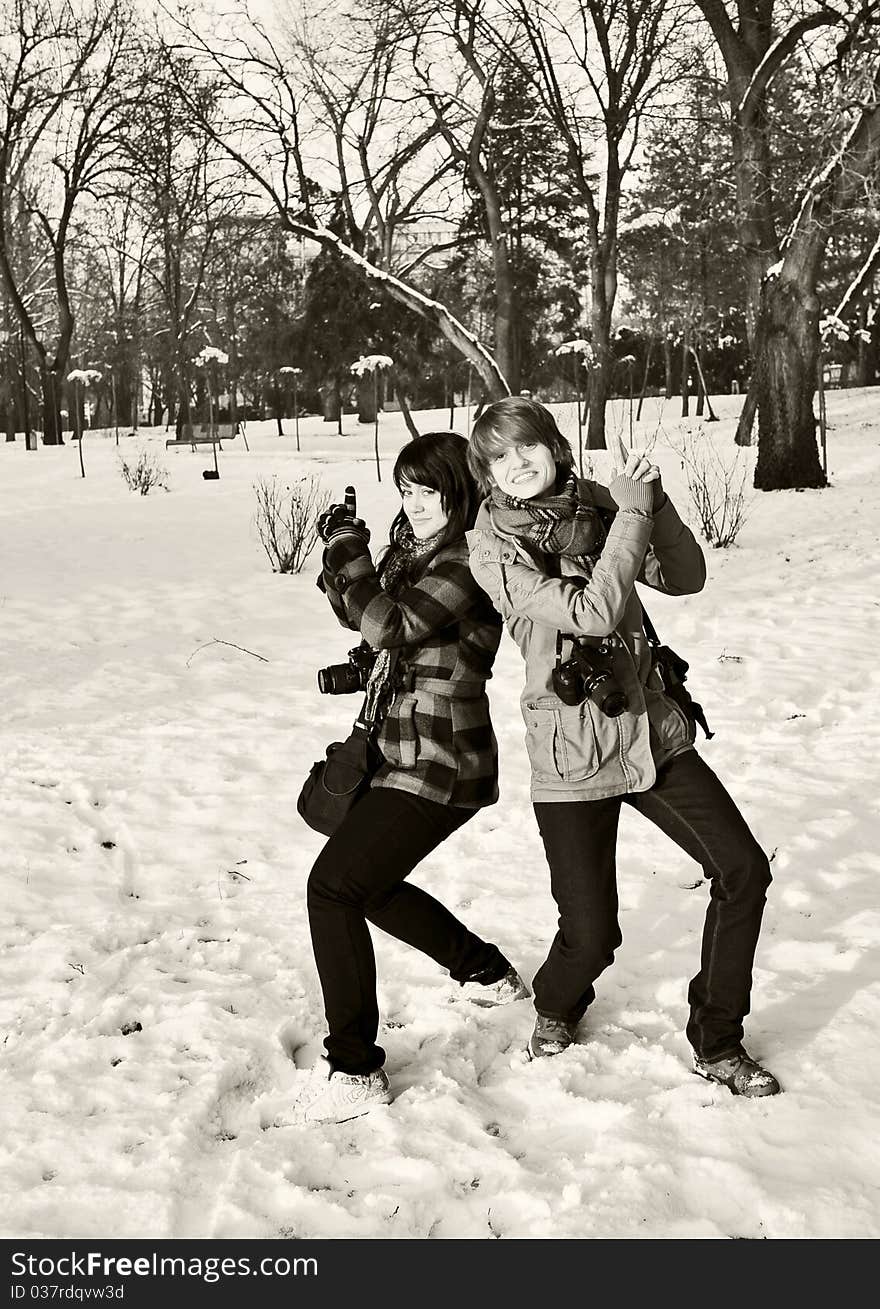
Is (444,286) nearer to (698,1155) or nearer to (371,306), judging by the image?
(371,306)

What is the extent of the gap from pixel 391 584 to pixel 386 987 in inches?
53.1

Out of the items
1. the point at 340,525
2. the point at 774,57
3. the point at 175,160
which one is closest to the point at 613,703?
the point at 340,525

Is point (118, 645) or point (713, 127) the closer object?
point (118, 645)

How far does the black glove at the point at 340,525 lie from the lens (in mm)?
2646

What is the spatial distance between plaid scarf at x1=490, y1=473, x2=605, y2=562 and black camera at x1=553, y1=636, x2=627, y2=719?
0.75 feet

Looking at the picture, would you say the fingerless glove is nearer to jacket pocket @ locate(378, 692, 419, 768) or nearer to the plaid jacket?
the plaid jacket

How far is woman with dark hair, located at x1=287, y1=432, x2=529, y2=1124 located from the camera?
2.56 m

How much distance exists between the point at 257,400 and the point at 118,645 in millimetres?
48060

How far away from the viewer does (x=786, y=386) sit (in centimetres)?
1341

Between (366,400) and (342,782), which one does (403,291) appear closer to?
(342,782)

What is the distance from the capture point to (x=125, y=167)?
24953 mm

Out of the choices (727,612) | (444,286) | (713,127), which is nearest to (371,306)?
(444,286)

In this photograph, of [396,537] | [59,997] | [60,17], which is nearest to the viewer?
[396,537]

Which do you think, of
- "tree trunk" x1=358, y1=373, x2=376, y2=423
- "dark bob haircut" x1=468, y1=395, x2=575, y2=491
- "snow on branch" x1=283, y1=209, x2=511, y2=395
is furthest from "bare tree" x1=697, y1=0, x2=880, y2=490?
"tree trunk" x1=358, y1=373, x2=376, y2=423
